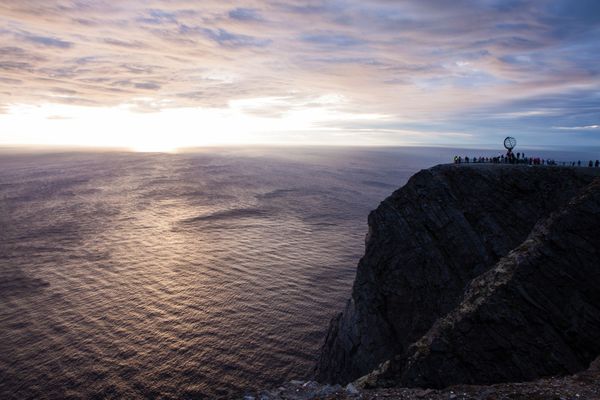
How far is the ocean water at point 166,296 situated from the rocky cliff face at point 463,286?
38.7ft

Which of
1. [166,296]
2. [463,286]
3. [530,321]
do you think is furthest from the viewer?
[166,296]

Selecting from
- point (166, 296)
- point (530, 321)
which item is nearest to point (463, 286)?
point (530, 321)

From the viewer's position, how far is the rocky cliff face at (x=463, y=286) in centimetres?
2153

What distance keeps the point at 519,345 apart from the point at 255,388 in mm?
26975

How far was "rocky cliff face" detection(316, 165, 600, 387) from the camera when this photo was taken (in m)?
21.5

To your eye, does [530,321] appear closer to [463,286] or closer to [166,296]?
[463,286]

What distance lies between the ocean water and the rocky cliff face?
11789 millimetres

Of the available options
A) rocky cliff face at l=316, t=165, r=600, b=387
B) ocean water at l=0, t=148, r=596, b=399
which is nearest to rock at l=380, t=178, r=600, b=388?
rocky cliff face at l=316, t=165, r=600, b=387

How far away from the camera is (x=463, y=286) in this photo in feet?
101

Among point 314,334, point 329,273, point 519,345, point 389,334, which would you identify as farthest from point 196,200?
point 519,345

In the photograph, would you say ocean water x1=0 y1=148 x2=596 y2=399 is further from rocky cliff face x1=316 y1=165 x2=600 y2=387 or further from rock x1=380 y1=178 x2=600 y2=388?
rock x1=380 y1=178 x2=600 y2=388

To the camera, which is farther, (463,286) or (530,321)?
(463,286)

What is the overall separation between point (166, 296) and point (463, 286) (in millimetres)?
44753

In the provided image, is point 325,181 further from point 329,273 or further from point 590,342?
point 590,342
